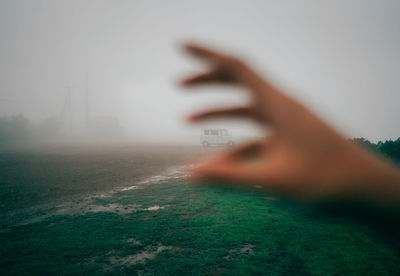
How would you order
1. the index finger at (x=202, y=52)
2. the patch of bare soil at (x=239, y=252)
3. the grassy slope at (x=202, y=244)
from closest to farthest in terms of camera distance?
1. the index finger at (x=202, y=52)
2. the grassy slope at (x=202, y=244)
3. the patch of bare soil at (x=239, y=252)

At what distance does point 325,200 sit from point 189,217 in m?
3.60

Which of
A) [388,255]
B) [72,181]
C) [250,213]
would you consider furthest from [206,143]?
[388,255]

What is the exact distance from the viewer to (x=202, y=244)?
362cm

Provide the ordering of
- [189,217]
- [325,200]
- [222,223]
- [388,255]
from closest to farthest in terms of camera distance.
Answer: [325,200], [388,255], [222,223], [189,217]

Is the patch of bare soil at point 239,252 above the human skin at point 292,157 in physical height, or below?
below

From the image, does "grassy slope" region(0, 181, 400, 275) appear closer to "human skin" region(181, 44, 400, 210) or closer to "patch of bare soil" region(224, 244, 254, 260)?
"patch of bare soil" region(224, 244, 254, 260)

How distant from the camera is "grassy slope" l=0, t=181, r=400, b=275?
9.78 feet

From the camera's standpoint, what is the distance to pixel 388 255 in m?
3.03

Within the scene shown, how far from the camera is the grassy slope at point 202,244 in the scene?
9.78 ft

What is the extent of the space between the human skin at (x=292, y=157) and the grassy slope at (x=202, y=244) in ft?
5.67

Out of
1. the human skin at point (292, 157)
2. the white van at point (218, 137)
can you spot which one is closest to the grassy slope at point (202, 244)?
the human skin at point (292, 157)

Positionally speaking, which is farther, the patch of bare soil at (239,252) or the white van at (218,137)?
the white van at (218,137)

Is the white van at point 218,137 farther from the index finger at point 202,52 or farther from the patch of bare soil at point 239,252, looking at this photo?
the index finger at point 202,52

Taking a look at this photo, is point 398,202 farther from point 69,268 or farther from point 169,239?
point 69,268
